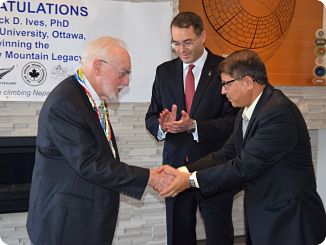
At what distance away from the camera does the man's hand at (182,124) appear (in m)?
2.52

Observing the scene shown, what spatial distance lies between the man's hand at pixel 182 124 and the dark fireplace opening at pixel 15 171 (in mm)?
1189

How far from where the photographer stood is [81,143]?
176cm

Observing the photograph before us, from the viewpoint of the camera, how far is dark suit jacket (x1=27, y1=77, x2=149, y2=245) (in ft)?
5.80

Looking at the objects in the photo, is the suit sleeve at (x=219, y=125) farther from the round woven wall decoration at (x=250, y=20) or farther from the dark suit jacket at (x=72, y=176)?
the round woven wall decoration at (x=250, y=20)

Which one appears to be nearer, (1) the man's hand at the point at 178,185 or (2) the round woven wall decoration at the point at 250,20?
(1) the man's hand at the point at 178,185

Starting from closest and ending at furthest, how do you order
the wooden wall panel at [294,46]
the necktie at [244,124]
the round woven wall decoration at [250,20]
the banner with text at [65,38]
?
the necktie at [244,124] → the banner with text at [65,38] → the round woven wall decoration at [250,20] → the wooden wall panel at [294,46]

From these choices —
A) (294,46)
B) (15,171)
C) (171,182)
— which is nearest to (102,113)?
(171,182)

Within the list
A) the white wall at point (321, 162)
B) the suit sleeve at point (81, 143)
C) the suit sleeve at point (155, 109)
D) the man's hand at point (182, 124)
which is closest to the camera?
the suit sleeve at point (81, 143)

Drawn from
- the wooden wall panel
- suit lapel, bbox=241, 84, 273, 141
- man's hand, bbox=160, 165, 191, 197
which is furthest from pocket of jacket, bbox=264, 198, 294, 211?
the wooden wall panel

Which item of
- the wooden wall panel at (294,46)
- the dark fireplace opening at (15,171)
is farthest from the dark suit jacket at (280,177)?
the wooden wall panel at (294,46)

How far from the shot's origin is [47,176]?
1809 millimetres

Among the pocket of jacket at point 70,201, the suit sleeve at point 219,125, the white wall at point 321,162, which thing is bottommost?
the white wall at point 321,162

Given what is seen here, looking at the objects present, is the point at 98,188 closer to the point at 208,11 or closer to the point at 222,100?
the point at 222,100

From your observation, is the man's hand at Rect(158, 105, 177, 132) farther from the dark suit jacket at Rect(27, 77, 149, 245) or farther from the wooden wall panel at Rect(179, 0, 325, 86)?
the wooden wall panel at Rect(179, 0, 325, 86)
